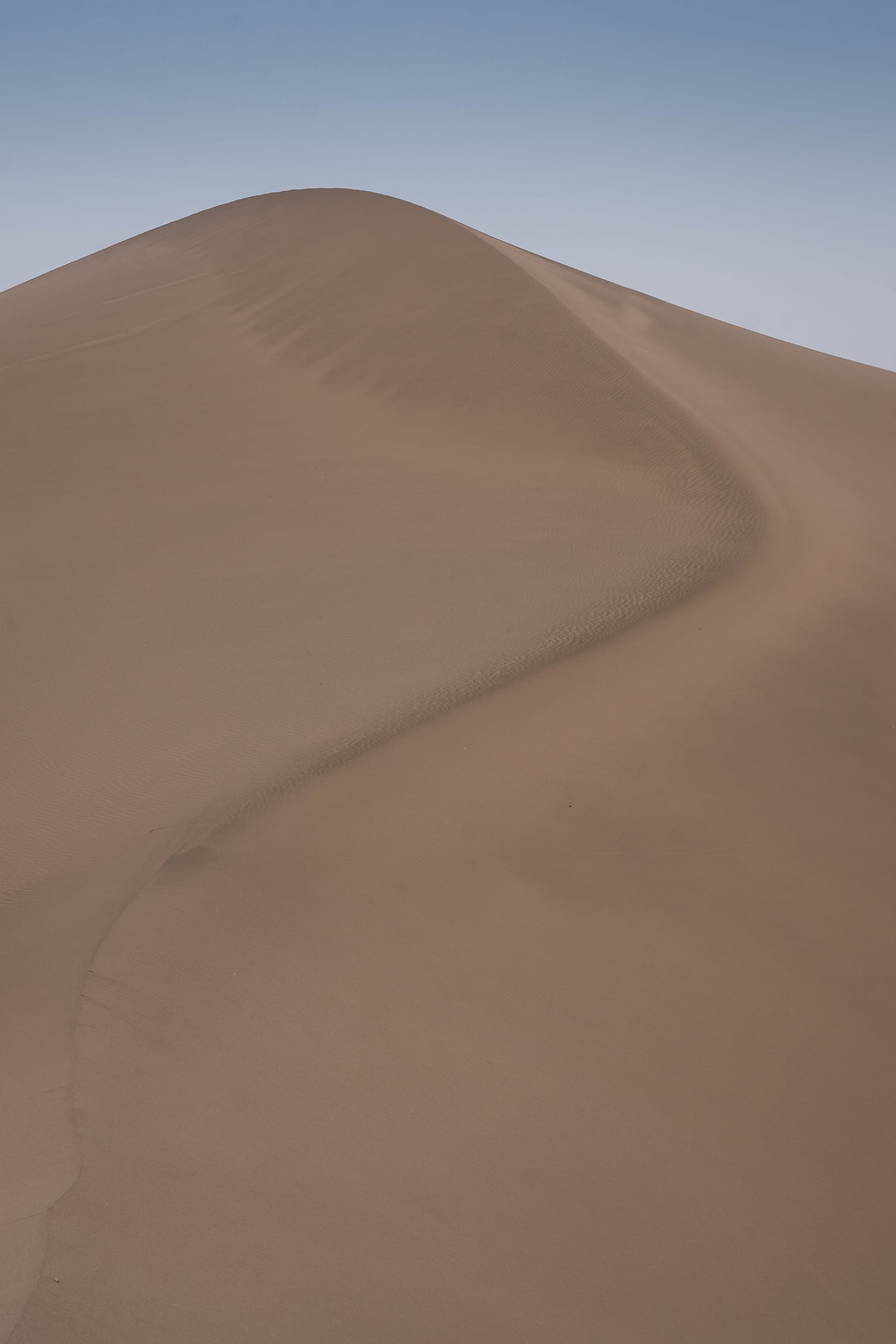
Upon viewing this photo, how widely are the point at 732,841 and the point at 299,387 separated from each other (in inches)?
292

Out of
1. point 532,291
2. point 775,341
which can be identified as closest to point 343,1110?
point 532,291

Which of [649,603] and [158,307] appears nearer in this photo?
[649,603]

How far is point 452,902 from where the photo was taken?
336 centimetres

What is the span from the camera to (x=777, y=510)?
720 centimetres

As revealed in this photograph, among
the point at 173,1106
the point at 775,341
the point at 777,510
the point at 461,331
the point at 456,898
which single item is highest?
the point at 775,341

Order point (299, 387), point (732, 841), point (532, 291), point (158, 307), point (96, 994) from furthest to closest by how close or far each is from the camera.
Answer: point (158, 307) < point (532, 291) < point (299, 387) < point (732, 841) < point (96, 994)

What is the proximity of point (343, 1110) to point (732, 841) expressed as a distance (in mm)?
1752

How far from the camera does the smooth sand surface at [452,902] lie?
2.26 m

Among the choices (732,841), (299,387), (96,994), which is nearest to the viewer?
(96,994)

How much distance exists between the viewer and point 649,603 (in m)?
5.61

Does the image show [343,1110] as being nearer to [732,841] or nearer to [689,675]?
[732,841]

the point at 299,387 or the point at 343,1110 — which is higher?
the point at 299,387

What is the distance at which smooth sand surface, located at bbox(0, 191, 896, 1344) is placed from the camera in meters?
2.26

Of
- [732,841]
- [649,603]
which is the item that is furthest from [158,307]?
[732,841]
